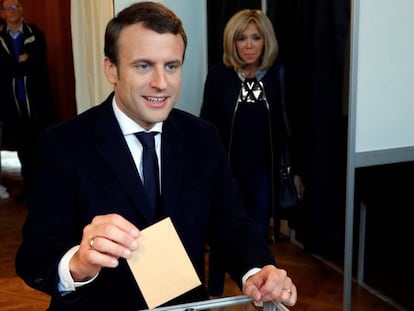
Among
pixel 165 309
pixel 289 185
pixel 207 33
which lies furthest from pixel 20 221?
pixel 165 309

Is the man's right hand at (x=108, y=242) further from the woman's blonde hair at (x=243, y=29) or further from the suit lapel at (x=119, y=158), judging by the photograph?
the woman's blonde hair at (x=243, y=29)

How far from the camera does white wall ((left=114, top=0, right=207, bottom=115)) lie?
3.94 metres

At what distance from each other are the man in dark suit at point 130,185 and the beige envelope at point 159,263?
0.55 feet

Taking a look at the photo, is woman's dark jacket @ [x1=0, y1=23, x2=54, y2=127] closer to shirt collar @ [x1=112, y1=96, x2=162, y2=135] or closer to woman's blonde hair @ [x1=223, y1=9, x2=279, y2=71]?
woman's blonde hair @ [x1=223, y1=9, x2=279, y2=71]

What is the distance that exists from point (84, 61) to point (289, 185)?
1.92 metres

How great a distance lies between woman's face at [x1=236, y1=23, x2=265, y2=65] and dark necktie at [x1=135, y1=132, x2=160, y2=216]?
178cm

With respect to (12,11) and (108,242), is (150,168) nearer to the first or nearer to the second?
(108,242)

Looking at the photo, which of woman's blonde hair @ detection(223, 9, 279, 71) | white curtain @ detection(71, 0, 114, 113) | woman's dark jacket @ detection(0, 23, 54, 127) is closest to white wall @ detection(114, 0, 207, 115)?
white curtain @ detection(71, 0, 114, 113)

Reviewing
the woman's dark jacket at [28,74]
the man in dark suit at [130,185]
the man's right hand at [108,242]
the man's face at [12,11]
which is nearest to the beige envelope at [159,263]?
the man's right hand at [108,242]

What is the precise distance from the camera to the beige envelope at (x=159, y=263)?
94 cm

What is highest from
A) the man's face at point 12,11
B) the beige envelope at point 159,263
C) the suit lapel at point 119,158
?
the man's face at point 12,11

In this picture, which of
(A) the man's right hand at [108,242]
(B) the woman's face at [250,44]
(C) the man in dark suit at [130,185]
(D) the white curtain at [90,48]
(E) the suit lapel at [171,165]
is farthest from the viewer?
(D) the white curtain at [90,48]

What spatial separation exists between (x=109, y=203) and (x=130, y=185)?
6cm

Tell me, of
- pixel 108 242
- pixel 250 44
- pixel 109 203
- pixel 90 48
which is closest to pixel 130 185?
pixel 109 203
